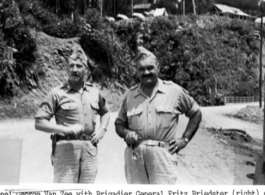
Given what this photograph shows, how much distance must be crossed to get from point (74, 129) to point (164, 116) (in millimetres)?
685

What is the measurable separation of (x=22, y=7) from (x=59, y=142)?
4347mm

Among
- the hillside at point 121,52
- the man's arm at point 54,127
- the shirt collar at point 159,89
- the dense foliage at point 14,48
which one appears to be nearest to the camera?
the man's arm at point 54,127

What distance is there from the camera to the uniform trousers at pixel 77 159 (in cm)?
254

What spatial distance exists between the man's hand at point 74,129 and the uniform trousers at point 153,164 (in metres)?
0.42

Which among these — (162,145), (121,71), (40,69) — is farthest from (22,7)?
(162,145)

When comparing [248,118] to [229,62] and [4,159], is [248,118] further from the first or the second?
[4,159]

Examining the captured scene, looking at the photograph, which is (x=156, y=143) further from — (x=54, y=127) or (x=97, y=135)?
(x=54, y=127)

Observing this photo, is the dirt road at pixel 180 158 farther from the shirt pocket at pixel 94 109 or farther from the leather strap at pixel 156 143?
the shirt pocket at pixel 94 109

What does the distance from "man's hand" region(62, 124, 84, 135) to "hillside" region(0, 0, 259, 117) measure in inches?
68.2

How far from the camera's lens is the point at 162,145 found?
253 cm

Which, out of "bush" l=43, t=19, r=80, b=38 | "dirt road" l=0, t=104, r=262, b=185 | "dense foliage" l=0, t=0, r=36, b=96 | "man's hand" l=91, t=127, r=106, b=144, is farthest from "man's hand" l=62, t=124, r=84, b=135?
"bush" l=43, t=19, r=80, b=38

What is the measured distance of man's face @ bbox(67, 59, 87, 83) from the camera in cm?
256

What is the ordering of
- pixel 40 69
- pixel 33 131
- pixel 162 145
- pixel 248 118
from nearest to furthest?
pixel 162 145
pixel 33 131
pixel 248 118
pixel 40 69

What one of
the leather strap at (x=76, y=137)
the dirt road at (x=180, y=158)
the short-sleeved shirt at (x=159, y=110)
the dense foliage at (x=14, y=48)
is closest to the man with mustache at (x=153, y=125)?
the short-sleeved shirt at (x=159, y=110)
